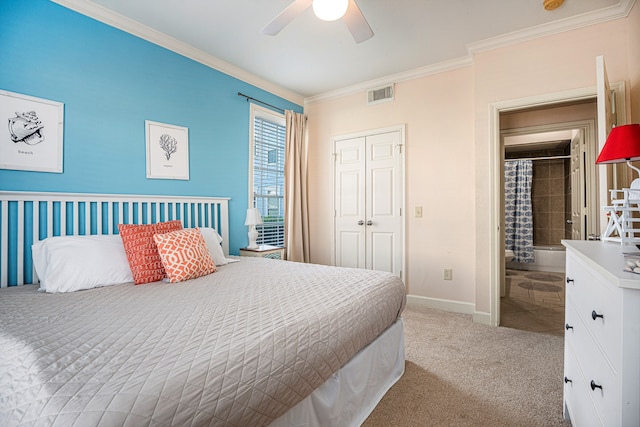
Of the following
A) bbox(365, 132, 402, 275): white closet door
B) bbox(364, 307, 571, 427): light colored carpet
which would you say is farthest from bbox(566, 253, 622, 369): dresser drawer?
A: bbox(365, 132, 402, 275): white closet door

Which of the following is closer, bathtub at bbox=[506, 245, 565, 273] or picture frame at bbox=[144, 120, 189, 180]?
picture frame at bbox=[144, 120, 189, 180]

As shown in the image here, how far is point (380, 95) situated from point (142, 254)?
3.18m

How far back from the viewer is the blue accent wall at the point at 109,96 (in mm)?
2090

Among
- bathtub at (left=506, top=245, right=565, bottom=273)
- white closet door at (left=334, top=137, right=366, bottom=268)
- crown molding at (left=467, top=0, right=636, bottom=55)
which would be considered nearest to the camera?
crown molding at (left=467, top=0, right=636, bottom=55)

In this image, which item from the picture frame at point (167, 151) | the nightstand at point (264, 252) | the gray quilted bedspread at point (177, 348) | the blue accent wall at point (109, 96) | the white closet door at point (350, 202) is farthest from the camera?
the white closet door at point (350, 202)

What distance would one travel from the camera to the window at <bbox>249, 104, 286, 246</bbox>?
12.5ft

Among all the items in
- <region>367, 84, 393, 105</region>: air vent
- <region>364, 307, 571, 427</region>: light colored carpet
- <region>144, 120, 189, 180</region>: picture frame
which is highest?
<region>367, 84, 393, 105</region>: air vent

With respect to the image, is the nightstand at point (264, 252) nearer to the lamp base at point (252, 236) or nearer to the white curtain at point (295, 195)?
the lamp base at point (252, 236)

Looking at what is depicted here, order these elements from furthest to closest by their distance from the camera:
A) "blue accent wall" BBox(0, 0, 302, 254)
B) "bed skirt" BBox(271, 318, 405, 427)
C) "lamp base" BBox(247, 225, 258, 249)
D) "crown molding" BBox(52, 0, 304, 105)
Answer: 1. "lamp base" BBox(247, 225, 258, 249)
2. "crown molding" BBox(52, 0, 304, 105)
3. "blue accent wall" BBox(0, 0, 302, 254)
4. "bed skirt" BBox(271, 318, 405, 427)

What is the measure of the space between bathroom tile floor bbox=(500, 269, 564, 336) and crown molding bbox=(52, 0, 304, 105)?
12.4ft

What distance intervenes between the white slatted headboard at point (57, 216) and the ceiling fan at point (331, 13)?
1749mm

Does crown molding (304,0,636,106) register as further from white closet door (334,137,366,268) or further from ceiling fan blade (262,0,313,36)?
ceiling fan blade (262,0,313,36)

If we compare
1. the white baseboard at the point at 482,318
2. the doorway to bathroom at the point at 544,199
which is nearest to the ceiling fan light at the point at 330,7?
the doorway to bathroom at the point at 544,199

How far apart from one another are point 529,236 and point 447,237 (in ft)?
11.8
